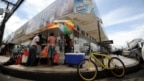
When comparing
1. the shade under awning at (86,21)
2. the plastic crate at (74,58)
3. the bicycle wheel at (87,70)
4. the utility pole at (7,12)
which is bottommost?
the bicycle wheel at (87,70)

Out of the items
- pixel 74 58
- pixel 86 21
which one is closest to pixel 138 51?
pixel 86 21

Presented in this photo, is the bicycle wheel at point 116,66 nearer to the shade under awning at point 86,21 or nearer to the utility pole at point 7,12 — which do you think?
the shade under awning at point 86,21

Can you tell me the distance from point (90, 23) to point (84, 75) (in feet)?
40.2

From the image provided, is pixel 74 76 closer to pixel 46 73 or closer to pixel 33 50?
pixel 46 73

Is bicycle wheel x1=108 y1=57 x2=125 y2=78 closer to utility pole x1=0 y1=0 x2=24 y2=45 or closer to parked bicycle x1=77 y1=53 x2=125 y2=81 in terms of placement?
parked bicycle x1=77 y1=53 x2=125 y2=81

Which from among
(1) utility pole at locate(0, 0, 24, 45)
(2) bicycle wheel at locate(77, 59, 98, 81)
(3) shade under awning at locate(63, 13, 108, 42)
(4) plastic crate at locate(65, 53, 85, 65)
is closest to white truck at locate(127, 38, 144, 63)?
(3) shade under awning at locate(63, 13, 108, 42)

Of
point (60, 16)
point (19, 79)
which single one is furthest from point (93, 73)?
point (60, 16)

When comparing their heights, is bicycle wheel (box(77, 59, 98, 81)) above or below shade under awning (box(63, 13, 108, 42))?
below

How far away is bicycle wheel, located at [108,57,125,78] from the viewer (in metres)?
7.83

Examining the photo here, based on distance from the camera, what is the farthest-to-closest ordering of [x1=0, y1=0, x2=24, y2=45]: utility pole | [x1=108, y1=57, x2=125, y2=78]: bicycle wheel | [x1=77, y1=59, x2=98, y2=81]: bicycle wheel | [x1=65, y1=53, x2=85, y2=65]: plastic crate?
[x1=0, y1=0, x2=24, y2=45]: utility pole → [x1=65, y1=53, x2=85, y2=65]: plastic crate → [x1=108, y1=57, x2=125, y2=78]: bicycle wheel → [x1=77, y1=59, x2=98, y2=81]: bicycle wheel

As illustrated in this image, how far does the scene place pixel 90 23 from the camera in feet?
64.0

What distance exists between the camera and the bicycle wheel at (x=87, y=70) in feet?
25.0

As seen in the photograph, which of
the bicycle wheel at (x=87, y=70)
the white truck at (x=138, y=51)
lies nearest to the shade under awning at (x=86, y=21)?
the white truck at (x=138, y=51)

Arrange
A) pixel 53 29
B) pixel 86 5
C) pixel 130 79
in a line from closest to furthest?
pixel 130 79 → pixel 53 29 → pixel 86 5
